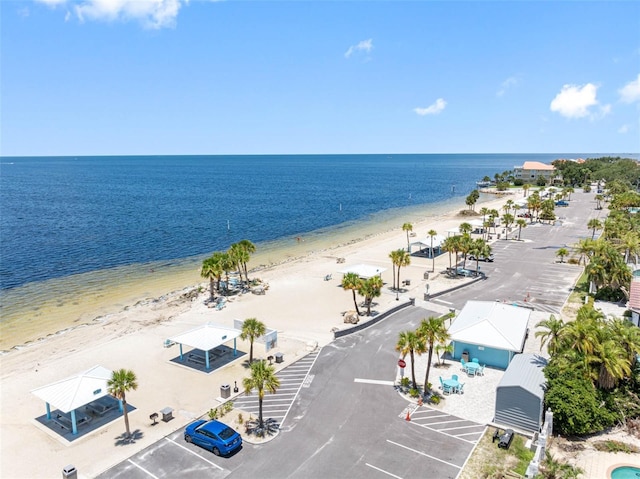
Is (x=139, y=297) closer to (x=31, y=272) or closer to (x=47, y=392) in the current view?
(x=31, y=272)

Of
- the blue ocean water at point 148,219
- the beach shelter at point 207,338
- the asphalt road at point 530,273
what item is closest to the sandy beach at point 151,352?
the beach shelter at point 207,338

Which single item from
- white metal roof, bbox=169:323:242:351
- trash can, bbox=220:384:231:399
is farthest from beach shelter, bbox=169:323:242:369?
trash can, bbox=220:384:231:399

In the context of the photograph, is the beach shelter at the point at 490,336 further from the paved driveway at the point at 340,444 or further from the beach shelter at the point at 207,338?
the beach shelter at the point at 207,338

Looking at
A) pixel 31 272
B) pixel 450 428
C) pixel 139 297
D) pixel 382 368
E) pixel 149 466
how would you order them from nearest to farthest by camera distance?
pixel 149 466
pixel 450 428
pixel 382 368
pixel 139 297
pixel 31 272

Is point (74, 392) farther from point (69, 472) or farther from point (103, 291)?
point (103, 291)

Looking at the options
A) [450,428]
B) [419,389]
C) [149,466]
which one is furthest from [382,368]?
[149,466]

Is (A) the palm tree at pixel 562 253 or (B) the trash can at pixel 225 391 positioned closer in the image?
(B) the trash can at pixel 225 391

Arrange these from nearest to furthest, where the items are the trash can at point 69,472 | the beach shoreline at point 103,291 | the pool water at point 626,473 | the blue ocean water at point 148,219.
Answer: the pool water at point 626,473 → the trash can at point 69,472 → the beach shoreline at point 103,291 → the blue ocean water at point 148,219
